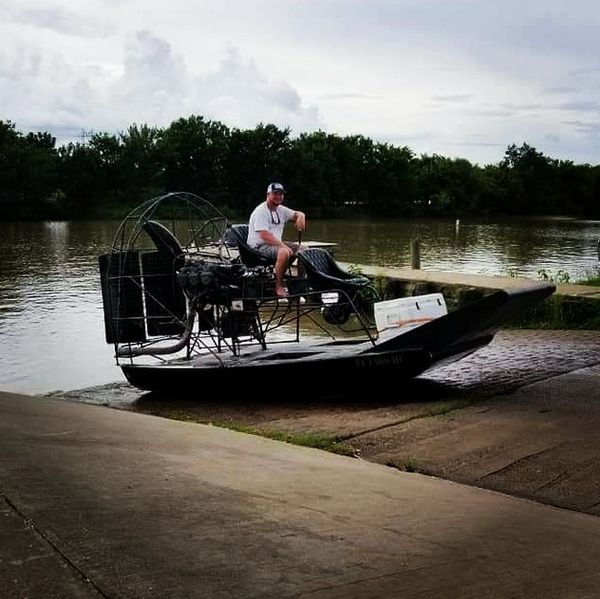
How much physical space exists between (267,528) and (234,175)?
277 feet

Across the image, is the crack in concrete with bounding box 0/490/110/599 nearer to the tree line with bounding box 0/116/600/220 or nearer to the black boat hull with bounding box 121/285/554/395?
the black boat hull with bounding box 121/285/554/395

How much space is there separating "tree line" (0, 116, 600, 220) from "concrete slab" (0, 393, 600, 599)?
72.8 m

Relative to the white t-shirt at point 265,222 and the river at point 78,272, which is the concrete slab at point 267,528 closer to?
the white t-shirt at point 265,222

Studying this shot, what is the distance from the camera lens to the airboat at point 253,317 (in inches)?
342

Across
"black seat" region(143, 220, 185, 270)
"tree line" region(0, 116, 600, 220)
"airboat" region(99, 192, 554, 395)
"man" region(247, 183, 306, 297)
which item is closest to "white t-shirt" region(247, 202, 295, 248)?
"man" region(247, 183, 306, 297)

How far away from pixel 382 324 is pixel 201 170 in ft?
254

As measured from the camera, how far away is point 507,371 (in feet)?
32.4

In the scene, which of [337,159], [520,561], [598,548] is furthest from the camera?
[337,159]

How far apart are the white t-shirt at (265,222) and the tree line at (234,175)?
6792cm

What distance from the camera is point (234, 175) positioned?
87.1 metres

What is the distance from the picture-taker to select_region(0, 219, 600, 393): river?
13.7 m

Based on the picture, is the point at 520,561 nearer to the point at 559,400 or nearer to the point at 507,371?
the point at 559,400

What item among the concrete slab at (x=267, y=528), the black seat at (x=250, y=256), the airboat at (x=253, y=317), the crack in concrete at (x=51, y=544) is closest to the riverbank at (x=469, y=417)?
the airboat at (x=253, y=317)

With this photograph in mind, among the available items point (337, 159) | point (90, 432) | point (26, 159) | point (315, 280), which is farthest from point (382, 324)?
point (337, 159)
